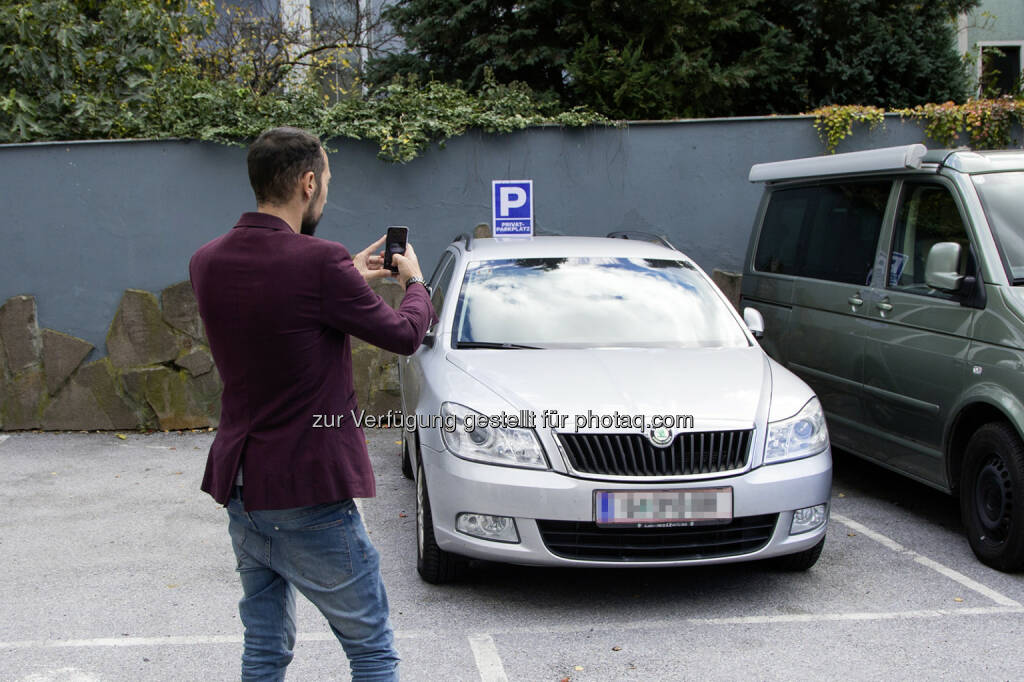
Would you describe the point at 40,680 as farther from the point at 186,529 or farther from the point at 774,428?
the point at 774,428

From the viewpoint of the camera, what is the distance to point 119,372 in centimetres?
810

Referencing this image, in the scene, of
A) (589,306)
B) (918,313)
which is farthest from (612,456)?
(918,313)

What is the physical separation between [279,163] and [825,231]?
15.6 ft

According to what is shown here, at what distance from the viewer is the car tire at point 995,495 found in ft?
15.0

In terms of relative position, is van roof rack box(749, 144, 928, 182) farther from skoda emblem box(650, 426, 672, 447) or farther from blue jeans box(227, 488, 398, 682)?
blue jeans box(227, 488, 398, 682)

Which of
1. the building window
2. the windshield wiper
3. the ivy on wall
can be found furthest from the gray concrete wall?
the building window

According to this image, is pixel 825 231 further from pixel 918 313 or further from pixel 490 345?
pixel 490 345

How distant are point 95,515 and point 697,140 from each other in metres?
5.68

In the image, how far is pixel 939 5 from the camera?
11.6 meters

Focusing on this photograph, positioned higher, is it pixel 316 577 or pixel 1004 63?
pixel 1004 63

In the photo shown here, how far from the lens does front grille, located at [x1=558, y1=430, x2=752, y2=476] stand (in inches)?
160

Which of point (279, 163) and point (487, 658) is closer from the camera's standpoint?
point (279, 163)

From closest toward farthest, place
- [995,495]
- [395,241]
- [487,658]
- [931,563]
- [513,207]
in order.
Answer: [395,241] < [487,658] < [995,495] < [931,563] < [513,207]

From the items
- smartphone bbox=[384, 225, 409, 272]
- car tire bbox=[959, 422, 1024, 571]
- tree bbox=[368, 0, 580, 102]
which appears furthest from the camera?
tree bbox=[368, 0, 580, 102]
